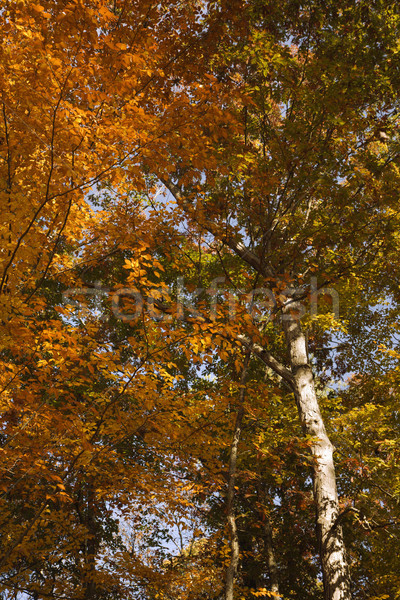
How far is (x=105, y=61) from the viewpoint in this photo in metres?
4.02

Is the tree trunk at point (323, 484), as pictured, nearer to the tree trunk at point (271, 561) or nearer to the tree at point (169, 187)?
the tree at point (169, 187)

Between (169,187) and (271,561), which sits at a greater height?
(169,187)

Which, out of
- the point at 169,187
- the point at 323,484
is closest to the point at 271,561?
the point at 323,484

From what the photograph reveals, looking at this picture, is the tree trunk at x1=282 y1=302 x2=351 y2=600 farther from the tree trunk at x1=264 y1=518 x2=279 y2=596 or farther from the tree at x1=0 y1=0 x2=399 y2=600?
the tree trunk at x1=264 y1=518 x2=279 y2=596

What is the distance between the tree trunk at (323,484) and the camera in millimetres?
5262

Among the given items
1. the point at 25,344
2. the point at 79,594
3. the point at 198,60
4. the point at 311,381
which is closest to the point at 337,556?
the point at 311,381

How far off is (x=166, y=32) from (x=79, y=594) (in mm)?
10566

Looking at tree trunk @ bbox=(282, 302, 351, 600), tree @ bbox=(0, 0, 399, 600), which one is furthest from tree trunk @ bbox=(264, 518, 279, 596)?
tree trunk @ bbox=(282, 302, 351, 600)

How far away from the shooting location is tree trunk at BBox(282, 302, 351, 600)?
5262 mm

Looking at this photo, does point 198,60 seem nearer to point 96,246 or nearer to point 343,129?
point 343,129

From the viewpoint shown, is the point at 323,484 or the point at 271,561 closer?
the point at 323,484

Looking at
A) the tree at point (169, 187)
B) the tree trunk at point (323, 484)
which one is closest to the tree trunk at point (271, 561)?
the tree at point (169, 187)

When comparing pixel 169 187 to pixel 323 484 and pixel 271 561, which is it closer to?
pixel 323 484

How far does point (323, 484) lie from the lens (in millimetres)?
5934
